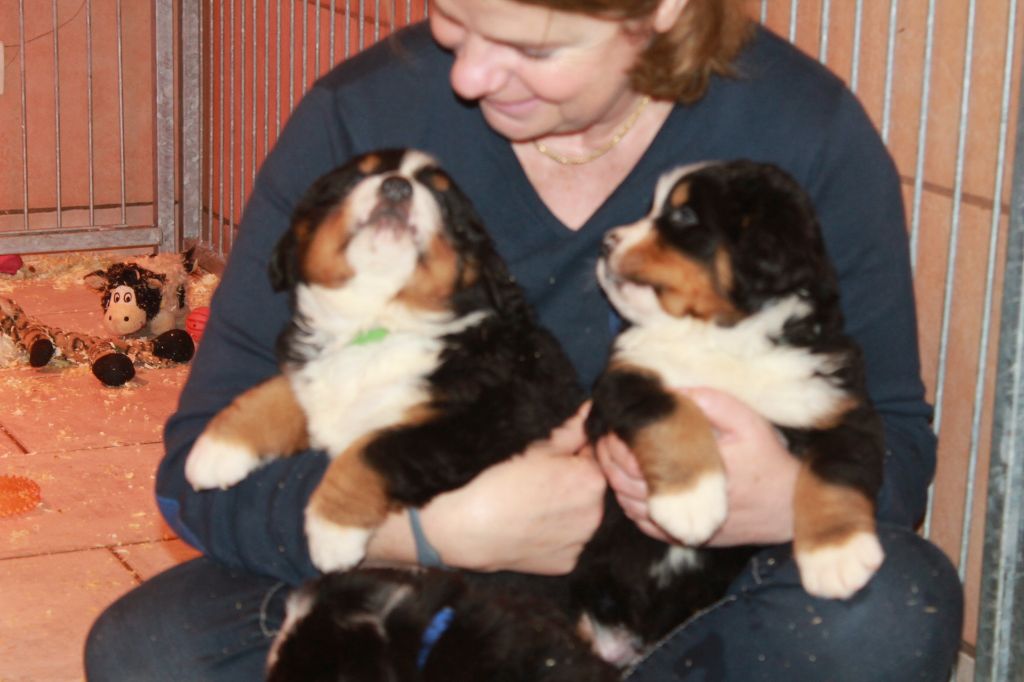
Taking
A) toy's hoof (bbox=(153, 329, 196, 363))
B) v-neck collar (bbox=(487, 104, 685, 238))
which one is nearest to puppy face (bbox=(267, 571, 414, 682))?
v-neck collar (bbox=(487, 104, 685, 238))

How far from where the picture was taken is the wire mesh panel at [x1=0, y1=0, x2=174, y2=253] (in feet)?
16.5

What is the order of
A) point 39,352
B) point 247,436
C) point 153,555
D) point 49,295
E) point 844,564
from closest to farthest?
point 844,564 < point 247,436 < point 153,555 < point 39,352 < point 49,295

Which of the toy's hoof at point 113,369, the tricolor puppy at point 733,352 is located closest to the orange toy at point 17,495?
the toy's hoof at point 113,369

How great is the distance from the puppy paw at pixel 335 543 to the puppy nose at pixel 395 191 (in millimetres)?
396

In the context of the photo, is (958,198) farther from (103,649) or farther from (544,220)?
(103,649)

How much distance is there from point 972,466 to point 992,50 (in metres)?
0.63

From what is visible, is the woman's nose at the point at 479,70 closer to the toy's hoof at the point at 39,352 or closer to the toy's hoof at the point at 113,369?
the toy's hoof at the point at 113,369

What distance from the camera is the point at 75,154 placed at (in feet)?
17.3

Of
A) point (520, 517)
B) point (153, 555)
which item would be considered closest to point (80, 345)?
point (153, 555)

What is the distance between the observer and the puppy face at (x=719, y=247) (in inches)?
72.0

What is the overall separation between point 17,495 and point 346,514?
5.41 ft

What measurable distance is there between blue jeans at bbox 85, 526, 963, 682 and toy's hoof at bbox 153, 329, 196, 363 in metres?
2.11

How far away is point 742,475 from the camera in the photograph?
1.82 metres

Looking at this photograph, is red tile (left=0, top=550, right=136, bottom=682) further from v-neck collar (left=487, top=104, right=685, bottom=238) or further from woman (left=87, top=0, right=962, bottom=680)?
v-neck collar (left=487, top=104, right=685, bottom=238)
